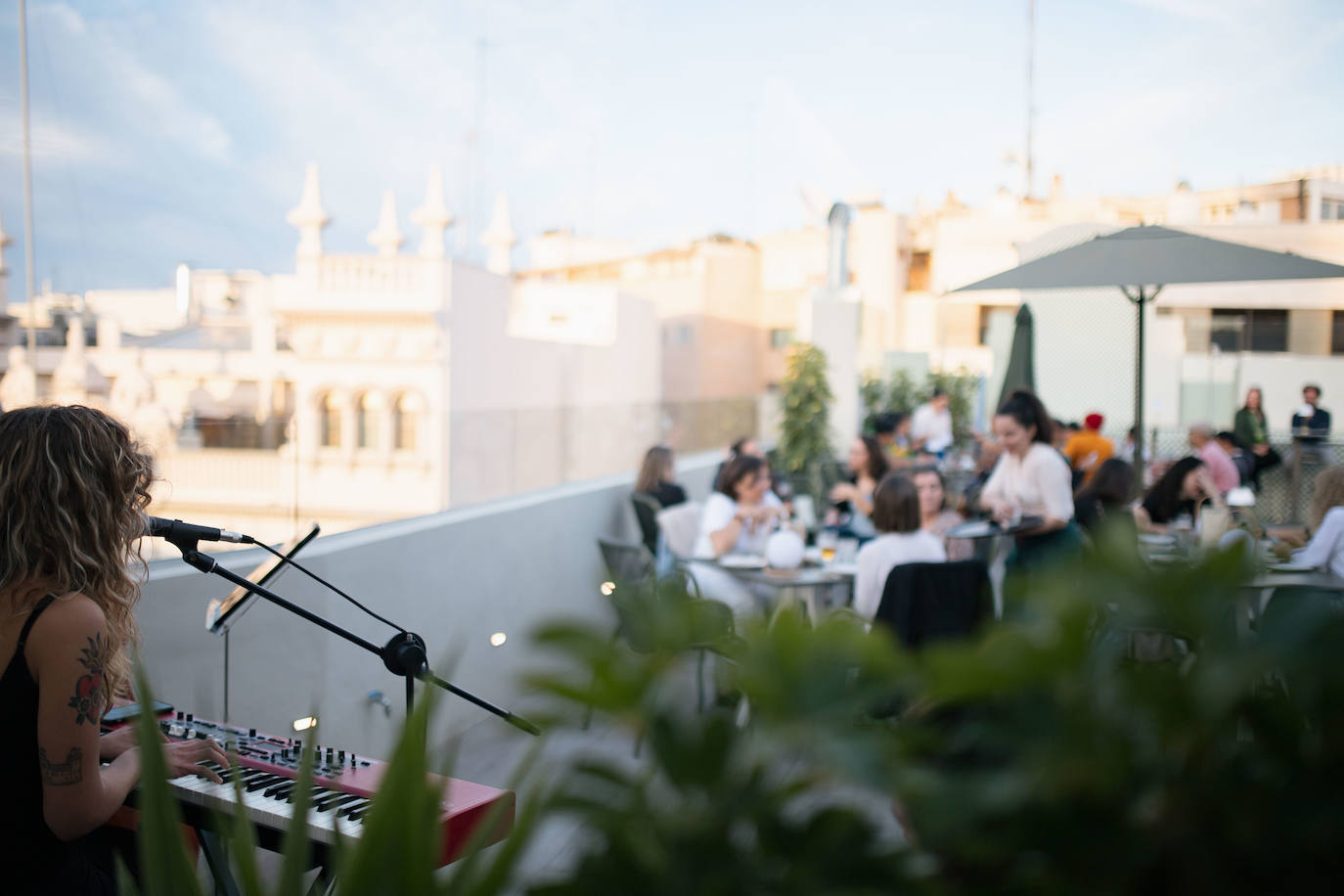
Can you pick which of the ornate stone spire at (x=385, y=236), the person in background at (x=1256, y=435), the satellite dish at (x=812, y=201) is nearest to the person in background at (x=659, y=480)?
the person in background at (x=1256, y=435)

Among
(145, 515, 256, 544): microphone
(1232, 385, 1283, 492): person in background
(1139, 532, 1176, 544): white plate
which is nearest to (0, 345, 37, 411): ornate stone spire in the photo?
(145, 515, 256, 544): microphone

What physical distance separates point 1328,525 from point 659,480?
3.67 m

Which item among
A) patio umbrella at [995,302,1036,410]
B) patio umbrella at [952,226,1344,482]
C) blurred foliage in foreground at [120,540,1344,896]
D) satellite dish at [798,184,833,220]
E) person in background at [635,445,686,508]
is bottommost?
person in background at [635,445,686,508]

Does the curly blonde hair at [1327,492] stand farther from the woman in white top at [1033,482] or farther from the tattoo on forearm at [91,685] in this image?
the tattoo on forearm at [91,685]

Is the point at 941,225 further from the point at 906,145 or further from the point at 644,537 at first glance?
the point at 644,537

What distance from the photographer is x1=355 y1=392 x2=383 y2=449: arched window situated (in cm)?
1570

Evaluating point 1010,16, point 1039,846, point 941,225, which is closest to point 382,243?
point 941,225

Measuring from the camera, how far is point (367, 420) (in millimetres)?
17547

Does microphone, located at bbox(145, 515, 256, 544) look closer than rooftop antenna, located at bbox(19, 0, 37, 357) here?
Yes

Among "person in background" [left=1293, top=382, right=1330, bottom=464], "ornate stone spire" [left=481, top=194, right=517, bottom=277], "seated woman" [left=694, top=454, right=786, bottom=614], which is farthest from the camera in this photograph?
"ornate stone spire" [left=481, top=194, right=517, bottom=277]

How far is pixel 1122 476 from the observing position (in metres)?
5.71

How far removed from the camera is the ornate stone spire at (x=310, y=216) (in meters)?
20.4

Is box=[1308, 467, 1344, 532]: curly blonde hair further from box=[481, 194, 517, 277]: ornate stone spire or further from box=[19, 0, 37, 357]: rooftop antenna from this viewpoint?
box=[481, 194, 517, 277]: ornate stone spire

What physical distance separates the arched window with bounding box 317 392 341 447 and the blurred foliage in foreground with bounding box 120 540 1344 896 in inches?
548
